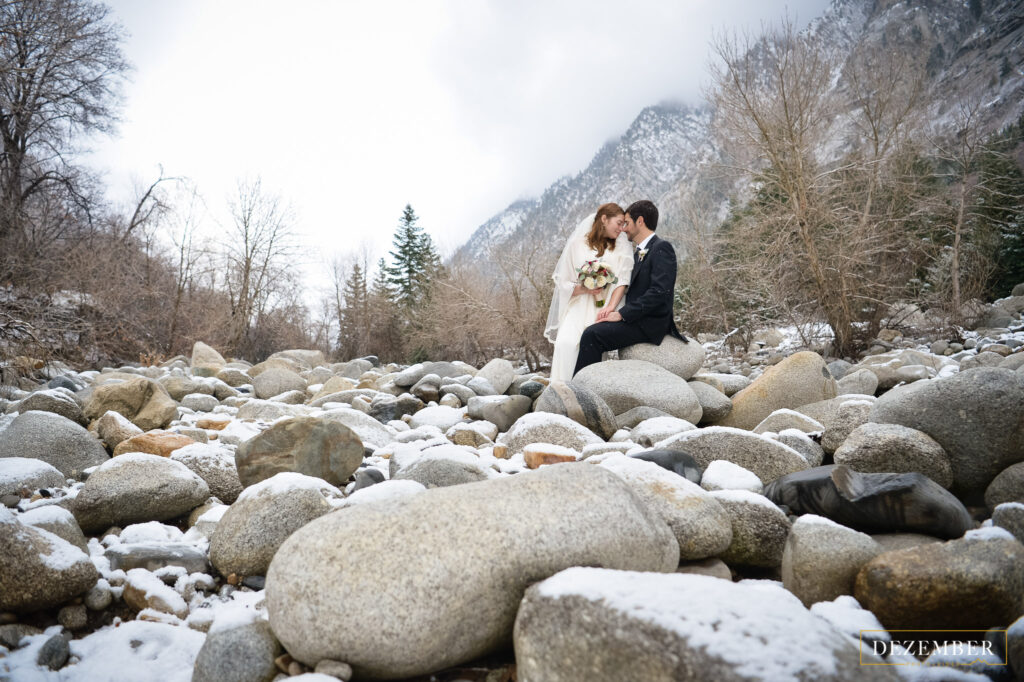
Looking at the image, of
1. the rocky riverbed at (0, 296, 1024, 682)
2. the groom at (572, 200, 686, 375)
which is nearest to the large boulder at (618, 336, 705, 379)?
the groom at (572, 200, 686, 375)

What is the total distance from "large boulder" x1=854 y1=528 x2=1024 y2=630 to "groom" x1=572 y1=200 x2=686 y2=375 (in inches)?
156

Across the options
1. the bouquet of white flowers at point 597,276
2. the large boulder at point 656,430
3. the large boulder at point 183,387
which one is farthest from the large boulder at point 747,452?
the large boulder at point 183,387

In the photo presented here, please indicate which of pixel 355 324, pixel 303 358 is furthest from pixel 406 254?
pixel 303 358

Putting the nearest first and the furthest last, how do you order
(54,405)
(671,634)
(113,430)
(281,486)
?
(671,634) → (281,486) → (113,430) → (54,405)

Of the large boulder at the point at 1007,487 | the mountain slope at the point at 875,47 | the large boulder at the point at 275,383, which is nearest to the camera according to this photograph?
the large boulder at the point at 1007,487

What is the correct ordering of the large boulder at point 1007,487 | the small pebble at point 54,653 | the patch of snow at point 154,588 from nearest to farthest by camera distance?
the small pebble at point 54,653 → the patch of snow at point 154,588 → the large boulder at point 1007,487

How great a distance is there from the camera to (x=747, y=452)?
3207mm

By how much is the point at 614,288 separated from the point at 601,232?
2.09ft

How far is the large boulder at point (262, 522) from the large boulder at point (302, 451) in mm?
802

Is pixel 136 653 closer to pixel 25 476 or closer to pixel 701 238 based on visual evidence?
pixel 25 476

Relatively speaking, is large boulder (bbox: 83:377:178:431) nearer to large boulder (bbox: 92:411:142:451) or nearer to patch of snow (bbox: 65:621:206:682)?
large boulder (bbox: 92:411:142:451)

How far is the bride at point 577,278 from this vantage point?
19.7ft

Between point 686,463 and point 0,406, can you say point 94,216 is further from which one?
point 686,463

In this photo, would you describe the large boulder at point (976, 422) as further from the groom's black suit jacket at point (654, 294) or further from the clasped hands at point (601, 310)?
the clasped hands at point (601, 310)
